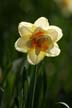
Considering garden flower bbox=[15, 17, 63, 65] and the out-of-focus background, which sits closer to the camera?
garden flower bbox=[15, 17, 63, 65]

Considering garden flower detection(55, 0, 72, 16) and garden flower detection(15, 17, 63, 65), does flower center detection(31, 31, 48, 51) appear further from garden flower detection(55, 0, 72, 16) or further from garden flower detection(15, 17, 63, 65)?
garden flower detection(55, 0, 72, 16)

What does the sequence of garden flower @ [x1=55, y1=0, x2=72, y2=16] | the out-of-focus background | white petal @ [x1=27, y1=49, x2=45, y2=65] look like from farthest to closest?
garden flower @ [x1=55, y1=0, x2=72, y2=16], the out-of-focus background, white petal @ [x1=27, y1=49, x2=45, y2=65]

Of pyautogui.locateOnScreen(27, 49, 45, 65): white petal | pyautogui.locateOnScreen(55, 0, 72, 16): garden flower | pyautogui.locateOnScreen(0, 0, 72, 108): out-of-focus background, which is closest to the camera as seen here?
pyautogui.locateOnScreen(27, 49, 45, 65): white petal

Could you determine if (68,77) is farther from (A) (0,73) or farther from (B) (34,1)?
(B) (34,1)

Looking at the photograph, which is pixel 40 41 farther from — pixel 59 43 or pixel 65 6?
pixel 65 6

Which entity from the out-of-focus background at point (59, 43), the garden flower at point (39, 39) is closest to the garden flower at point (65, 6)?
the out-of-focus background at point (59, 43)

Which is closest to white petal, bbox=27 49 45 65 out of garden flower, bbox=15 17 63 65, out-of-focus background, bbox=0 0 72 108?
garden flower, bbox=15 17 63 65

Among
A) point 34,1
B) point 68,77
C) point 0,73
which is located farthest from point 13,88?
point 34,1
